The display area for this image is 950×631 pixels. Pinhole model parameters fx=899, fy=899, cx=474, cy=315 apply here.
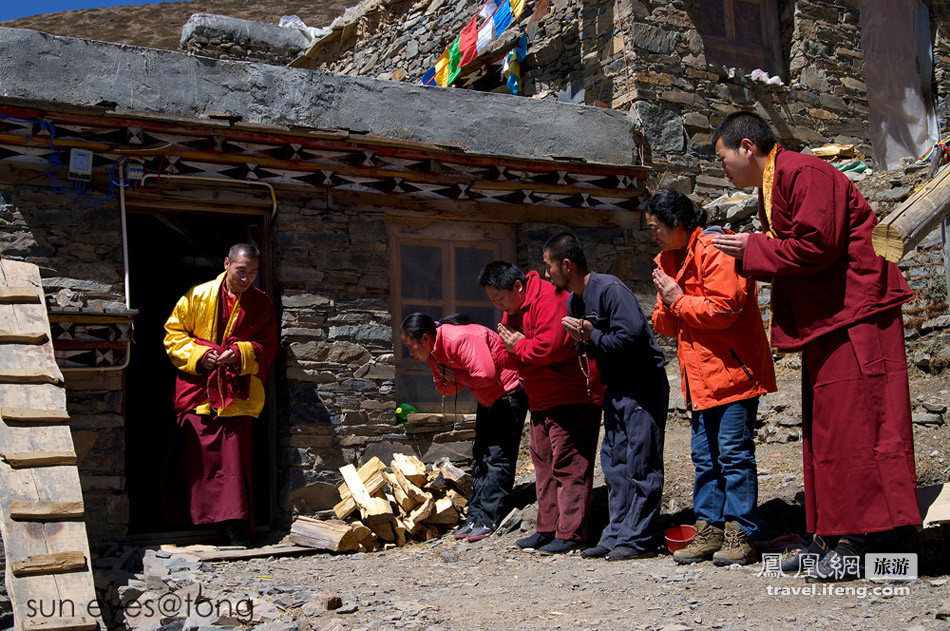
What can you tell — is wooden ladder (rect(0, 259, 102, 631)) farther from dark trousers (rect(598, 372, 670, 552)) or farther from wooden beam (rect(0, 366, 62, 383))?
dark trousers (rect(598, 372, 670, 552))

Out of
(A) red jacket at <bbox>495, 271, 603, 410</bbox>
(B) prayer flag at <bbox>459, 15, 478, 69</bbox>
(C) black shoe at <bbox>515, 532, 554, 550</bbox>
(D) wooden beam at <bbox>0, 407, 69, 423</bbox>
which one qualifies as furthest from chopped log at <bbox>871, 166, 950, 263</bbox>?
(B) prayer flag at <bbox>459, 15, 478, 69</bbox>

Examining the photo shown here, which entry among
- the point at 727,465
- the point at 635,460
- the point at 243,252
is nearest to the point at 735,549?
the point at 727,465

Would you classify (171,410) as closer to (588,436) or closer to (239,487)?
(239,487)

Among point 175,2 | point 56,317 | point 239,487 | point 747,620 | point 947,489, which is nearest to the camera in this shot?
point 747,620

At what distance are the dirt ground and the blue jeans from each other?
0.26m

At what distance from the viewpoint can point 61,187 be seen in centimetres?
614

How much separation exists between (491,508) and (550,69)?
194 inches

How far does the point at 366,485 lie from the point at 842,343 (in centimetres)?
362

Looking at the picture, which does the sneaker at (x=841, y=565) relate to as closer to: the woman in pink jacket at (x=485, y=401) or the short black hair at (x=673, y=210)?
the short black hair at (x=673, y=210)

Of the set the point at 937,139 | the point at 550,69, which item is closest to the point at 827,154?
the point at 937,139

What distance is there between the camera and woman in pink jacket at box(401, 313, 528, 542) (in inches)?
225

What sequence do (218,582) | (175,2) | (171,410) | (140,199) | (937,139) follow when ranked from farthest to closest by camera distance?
(175,2) < (937,139) < (171,410) < (140,199) < (218,582)

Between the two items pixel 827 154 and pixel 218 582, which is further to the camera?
pixel 827 154

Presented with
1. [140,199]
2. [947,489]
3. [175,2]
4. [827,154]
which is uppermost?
[175,2]
